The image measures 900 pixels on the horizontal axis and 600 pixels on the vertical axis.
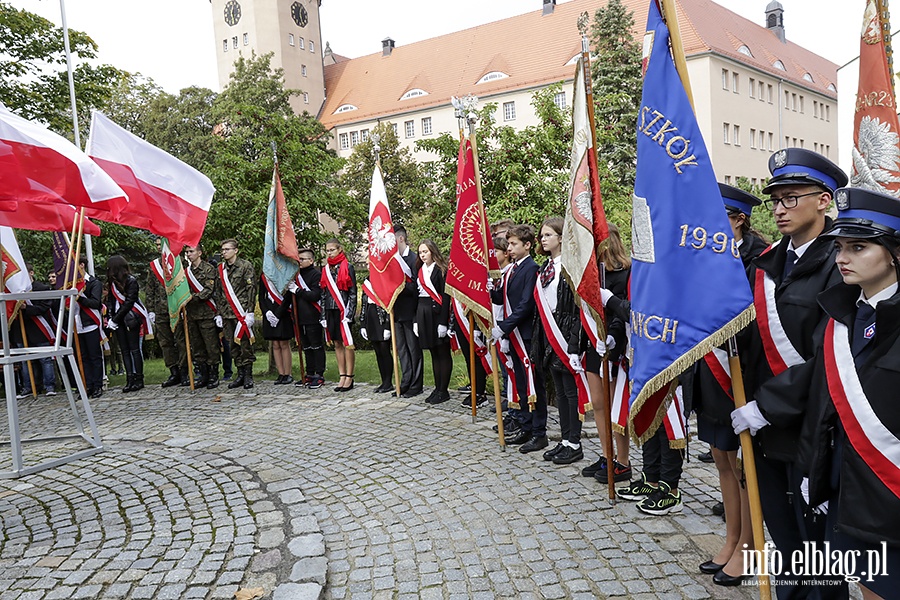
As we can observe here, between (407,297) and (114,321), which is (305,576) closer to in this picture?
(407,297)

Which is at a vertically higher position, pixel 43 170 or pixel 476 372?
pixel 43 170

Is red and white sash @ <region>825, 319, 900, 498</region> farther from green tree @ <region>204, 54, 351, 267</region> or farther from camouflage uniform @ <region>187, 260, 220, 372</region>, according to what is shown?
green tree @ <region>204, 54, 351, 267</region>

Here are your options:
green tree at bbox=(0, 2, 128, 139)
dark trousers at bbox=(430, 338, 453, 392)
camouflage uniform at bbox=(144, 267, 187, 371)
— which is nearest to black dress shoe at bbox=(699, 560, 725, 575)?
dark trousers at bbox=(430, 338, 453, 392)

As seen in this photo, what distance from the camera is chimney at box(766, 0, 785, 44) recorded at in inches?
2594

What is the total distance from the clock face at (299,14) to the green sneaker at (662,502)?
64245 millimetres

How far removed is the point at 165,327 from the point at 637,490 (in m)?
8.64

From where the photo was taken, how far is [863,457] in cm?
251

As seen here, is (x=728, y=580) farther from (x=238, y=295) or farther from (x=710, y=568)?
(x=238, y=295)

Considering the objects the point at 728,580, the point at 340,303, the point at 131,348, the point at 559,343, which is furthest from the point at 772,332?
the point at 131,348

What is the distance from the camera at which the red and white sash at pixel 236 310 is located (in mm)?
10250

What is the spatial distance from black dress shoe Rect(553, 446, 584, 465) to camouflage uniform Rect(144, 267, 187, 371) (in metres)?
7.18

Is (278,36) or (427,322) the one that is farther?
(278,36)

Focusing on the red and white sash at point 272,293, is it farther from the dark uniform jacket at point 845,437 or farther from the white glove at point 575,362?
the dark uniform jacket at point 845,437

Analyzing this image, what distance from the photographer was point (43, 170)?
5.70m
